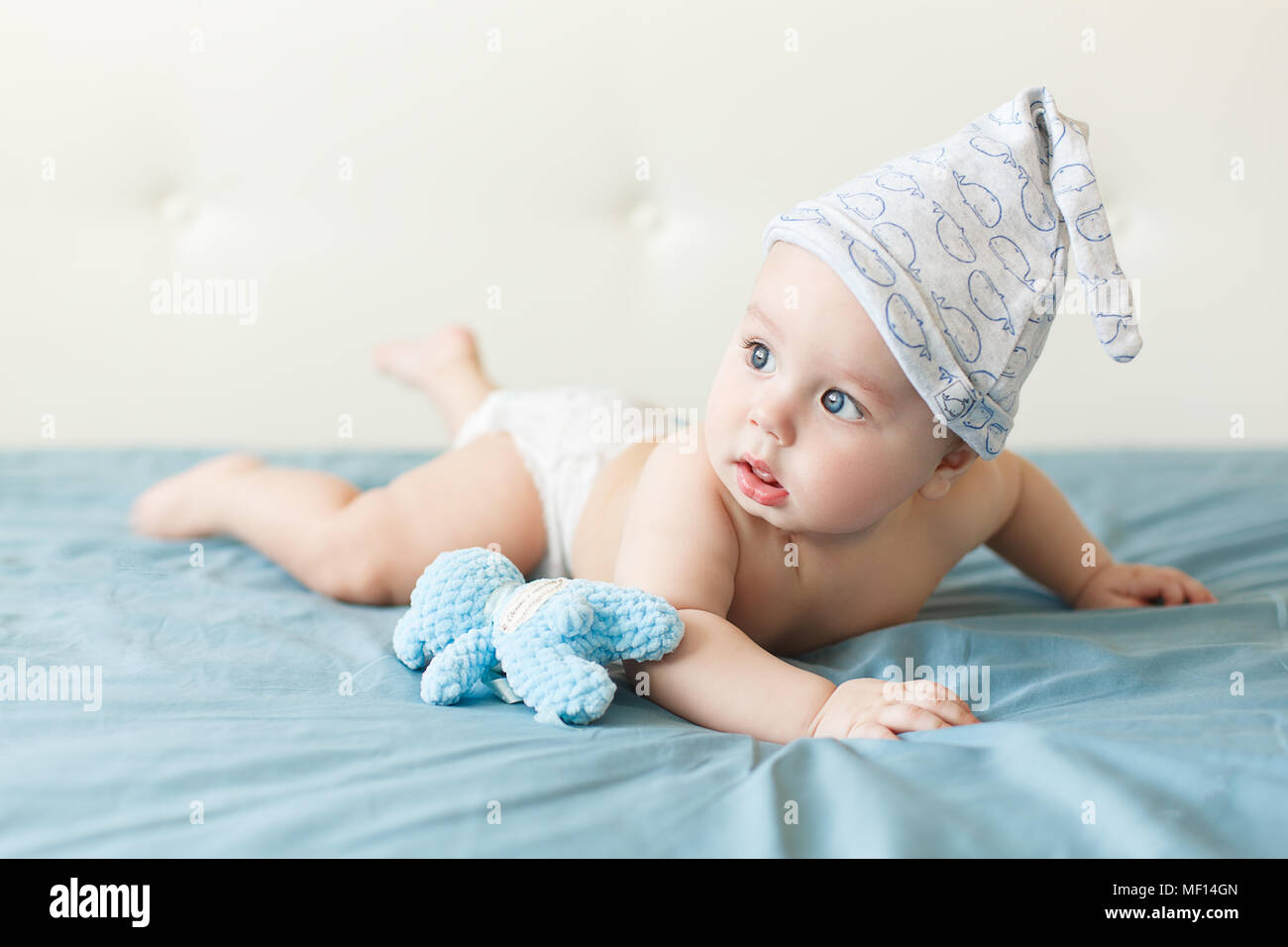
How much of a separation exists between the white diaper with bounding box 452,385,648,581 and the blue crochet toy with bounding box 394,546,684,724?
346mm

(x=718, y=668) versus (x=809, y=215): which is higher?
(x=809, y=215)

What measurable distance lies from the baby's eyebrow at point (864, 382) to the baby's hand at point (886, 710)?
222 mm

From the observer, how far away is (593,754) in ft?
2.34

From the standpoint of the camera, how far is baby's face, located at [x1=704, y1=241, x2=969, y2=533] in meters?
0.87

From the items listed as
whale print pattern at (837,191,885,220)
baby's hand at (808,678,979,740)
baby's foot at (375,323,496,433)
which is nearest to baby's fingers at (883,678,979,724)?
baby's hand at (808,678,979,740)

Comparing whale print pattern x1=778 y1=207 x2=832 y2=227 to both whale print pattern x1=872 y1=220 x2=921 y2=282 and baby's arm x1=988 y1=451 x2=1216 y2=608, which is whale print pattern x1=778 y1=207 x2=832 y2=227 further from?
baby's arm x1=988 y1=451 x2=1216 y2=608

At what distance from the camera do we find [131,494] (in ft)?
5.06

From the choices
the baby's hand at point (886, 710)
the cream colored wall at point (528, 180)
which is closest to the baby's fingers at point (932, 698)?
the baby's hand at point (886, 710)

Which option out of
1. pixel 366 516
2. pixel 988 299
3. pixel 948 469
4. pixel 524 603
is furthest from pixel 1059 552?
pixel 366 516

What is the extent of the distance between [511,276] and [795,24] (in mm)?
671

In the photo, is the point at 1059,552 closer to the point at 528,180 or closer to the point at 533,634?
the point at 533,634

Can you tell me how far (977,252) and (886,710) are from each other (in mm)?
370

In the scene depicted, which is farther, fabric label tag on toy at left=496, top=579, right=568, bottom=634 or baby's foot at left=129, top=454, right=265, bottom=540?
baby's foot at left=129, top=454, right=265, bottom=540
